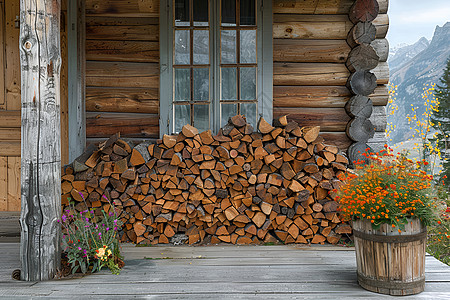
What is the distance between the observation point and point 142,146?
4.13 meters

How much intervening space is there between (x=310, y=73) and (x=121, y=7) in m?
2.39

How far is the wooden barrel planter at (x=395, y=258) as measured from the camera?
276cm

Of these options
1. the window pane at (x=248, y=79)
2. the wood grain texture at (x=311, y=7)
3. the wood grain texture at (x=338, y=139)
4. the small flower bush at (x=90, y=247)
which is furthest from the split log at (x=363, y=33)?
the small flower bush at (x=90, y=247)

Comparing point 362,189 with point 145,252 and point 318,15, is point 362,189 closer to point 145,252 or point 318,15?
point 145,252

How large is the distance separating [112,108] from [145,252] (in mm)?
1803

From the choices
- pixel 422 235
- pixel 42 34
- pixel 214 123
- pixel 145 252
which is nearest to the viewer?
pixel 422 235

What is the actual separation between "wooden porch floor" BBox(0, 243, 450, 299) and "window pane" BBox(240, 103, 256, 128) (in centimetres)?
155

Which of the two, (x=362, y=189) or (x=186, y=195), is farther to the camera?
(x=186, y=195)

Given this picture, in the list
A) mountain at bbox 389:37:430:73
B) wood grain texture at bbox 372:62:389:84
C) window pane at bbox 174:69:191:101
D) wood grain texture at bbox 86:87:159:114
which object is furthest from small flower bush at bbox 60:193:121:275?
mountain at bbox 389:37:430:73

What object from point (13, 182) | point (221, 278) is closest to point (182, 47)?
point (13, 182)

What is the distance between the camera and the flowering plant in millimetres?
2775

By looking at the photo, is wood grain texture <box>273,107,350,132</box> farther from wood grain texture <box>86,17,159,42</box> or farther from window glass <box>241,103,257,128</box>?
wood grain texture <box>86,17,159,42</box>

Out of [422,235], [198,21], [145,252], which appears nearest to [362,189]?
[422,235]

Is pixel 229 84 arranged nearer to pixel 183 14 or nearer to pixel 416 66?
pixel 183 14
